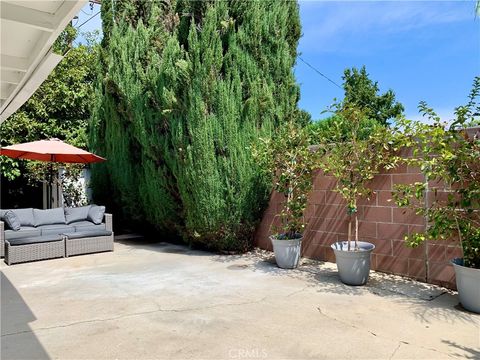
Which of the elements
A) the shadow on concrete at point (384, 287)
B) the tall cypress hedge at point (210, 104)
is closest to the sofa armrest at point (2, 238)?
the tall cypress hedge at point (210, 104)

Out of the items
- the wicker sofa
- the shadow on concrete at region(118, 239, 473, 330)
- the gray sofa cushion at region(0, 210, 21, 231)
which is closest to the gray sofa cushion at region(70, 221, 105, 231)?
the wicker sofa

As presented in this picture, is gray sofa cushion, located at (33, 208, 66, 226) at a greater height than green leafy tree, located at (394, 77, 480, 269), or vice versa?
green leafy tree, located at (394, 77, 480, 269)

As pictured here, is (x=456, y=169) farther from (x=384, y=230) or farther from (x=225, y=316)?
(x=225, y=316)

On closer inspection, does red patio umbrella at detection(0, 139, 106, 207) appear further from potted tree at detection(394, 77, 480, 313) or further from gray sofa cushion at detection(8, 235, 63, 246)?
potted tree at detection(394, 77, 480, 313)

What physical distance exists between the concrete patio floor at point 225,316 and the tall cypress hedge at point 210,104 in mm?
1371

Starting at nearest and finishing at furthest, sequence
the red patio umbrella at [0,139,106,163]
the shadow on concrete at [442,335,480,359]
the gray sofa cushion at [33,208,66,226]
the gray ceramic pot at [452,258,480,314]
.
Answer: the shadow on concrete at [442,335,480,359]
the gray ceramic pot at [452,258,480,314]
the gray sofa cushion at [33,208,66,226]
the red patio umbrella at [0,139,106,163]

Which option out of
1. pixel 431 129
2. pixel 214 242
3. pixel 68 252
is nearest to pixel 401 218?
pixel 431 129

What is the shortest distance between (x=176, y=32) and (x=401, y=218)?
5.36 m

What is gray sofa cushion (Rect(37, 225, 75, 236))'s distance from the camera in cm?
674

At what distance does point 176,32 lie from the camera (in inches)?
272

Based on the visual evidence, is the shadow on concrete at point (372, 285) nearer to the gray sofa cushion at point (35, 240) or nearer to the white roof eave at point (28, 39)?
the gray sofa cushion at point (35, 240)

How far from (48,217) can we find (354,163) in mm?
6117

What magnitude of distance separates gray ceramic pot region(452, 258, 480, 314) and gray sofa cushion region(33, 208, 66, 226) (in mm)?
7049

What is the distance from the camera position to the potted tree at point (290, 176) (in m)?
5.52
